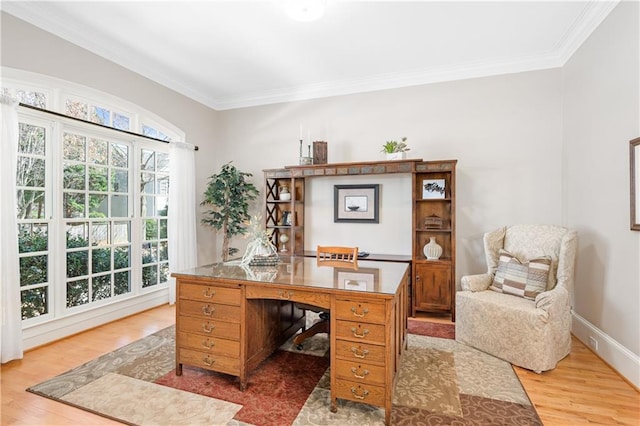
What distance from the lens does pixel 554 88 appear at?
359 cm

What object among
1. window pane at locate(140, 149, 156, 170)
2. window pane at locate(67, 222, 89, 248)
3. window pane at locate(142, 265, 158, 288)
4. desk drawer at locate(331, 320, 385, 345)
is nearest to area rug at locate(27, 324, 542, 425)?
desk drawer at locate(331, 320, 385, 345)

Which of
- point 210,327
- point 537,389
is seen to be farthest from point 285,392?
point 537,389

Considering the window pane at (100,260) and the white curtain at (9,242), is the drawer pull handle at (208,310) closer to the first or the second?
the white curtain at (9,242)

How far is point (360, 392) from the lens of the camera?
73.1 inches

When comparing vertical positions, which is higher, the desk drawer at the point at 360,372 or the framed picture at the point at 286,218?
the framed picture at the point at 286,218

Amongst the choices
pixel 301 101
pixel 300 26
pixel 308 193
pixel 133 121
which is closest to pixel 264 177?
pixel 308 193

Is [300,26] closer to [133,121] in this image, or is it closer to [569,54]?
[133,121]

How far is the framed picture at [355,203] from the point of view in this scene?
4.24 m

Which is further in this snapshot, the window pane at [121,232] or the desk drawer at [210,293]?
the window pane at [121,232]

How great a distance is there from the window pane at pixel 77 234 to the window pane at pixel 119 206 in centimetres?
34

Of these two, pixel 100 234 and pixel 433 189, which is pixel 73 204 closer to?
pixel 100 234

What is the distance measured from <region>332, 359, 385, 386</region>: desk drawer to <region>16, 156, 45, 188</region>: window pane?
3.20 m

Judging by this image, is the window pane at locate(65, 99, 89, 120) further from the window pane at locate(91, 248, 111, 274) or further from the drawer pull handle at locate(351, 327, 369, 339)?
the drawer pull handle at locate(351, 327, 369, 339)

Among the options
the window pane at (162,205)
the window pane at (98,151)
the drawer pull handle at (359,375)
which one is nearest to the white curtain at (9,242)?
the window pane at (98,151)
